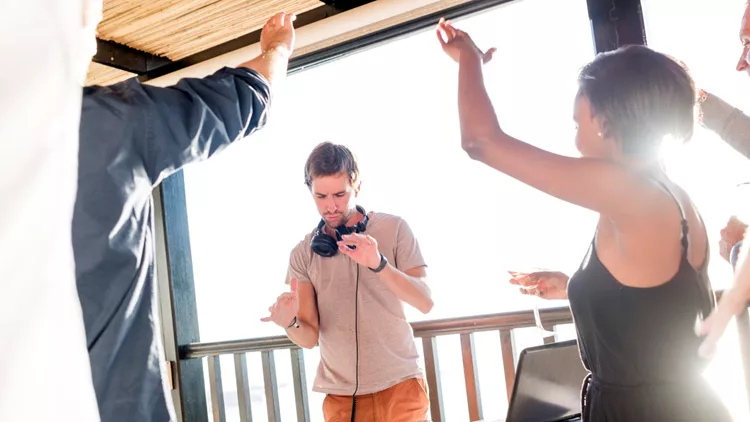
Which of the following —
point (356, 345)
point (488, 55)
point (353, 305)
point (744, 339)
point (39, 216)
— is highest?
point (488, 55)

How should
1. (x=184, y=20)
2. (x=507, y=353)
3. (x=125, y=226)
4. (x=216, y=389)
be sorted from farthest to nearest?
(x=216, y=389), (x=184, y=20), (x=507, y=353), (x=125, y=226)

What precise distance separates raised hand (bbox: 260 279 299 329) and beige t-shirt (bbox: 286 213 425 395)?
12 cm

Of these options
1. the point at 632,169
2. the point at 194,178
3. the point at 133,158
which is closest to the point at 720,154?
the point at 632,169

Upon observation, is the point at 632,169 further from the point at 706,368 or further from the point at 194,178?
the point at 194,178

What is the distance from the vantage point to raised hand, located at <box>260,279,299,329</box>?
2137mm

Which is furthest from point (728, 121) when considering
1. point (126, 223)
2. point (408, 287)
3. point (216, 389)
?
point (216, 389)

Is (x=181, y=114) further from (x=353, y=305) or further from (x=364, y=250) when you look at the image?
(x=353, y=305)

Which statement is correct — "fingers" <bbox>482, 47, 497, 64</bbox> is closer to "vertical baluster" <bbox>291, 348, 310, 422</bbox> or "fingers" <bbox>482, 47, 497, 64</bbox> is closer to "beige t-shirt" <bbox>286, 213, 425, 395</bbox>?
"beige t-shirt" <bbox>286, 213, 425, 395</bbox>

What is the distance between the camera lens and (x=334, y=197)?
86.2 inches

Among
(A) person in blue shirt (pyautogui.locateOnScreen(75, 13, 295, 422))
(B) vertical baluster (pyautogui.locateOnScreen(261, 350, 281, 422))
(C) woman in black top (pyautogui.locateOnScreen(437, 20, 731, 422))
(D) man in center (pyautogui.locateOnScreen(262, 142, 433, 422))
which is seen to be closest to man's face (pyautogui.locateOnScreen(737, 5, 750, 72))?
(C) woman in black top (pyautogui.locateOnScreen(437, 20, 731, 422))

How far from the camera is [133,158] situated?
1.09 metres

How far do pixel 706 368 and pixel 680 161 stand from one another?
124cm

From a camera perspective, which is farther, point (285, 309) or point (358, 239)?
point (285, 309)

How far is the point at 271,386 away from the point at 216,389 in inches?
18.4
